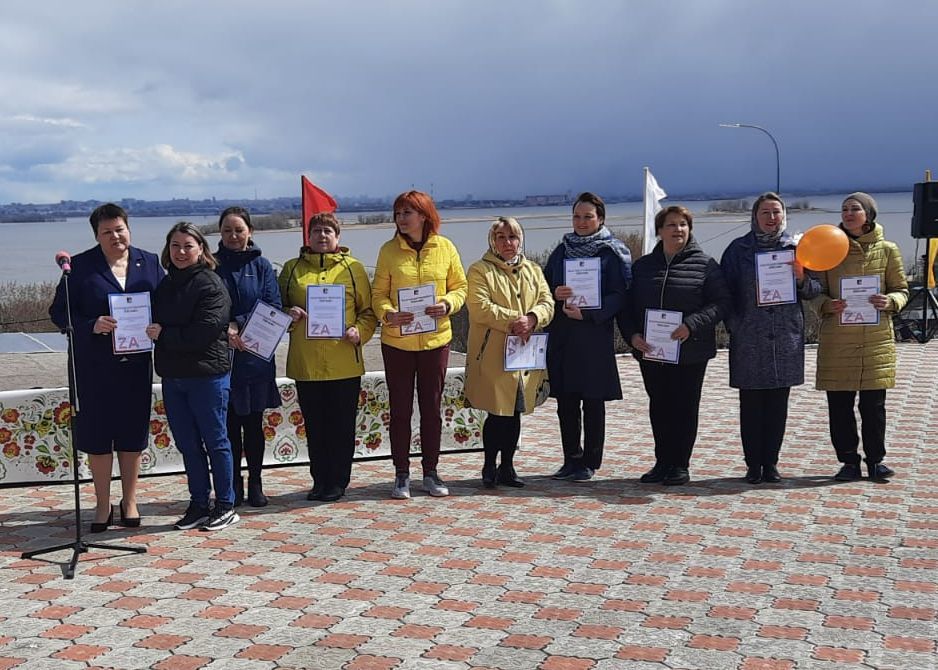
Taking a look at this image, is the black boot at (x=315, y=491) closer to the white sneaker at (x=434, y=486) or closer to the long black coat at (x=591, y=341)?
the white sneaker at (x=434, y=486)

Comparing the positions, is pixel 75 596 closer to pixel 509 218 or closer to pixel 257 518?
pixel 257 518

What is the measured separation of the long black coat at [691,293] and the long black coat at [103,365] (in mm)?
3025

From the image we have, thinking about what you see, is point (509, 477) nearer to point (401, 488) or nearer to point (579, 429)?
point (579, 429)

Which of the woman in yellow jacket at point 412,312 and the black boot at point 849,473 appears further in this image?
the black boot at point 849,473

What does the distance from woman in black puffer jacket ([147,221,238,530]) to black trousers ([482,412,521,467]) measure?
1732 millimetres

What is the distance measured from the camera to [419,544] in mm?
6074

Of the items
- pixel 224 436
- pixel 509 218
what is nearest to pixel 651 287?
pixel 509 218

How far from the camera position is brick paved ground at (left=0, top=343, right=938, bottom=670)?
4547 mm

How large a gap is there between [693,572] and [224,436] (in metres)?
2.70

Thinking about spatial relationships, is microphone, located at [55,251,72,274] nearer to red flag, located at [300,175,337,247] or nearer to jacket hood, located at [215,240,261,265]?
jacket hood, located at [215,240,261,265]

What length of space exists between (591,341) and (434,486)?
137cm

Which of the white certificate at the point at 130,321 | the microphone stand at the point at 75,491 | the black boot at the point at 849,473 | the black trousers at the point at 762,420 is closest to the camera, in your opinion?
the microphone stand at the point at 75,491

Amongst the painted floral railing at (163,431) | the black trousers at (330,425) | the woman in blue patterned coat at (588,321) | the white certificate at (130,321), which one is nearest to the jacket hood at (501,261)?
the woman in blue patterned coat at (588,321)

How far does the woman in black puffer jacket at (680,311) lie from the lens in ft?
23.1
